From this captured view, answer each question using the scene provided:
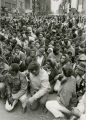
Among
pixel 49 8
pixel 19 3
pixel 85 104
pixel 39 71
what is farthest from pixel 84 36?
pixel 49 8

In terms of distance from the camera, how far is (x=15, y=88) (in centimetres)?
546

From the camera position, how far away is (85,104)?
4.41m

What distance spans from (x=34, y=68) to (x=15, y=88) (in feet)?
2.24

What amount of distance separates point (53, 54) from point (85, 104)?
10.9 ft

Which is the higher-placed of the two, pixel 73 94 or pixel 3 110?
pixel 73 94

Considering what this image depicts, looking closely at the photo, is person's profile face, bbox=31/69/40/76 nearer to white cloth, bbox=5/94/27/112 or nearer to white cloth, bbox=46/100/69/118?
white cloth, bbox=5/94/27/112

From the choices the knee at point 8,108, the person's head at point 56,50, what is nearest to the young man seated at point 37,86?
the knee at point 8,108

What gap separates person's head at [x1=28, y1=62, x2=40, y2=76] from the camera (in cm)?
512

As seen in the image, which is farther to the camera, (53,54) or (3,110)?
(53,54)

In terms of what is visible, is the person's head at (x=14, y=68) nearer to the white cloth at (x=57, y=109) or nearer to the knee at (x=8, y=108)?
the knee at (x=8, y=108)

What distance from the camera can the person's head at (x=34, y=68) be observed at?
5.12 metres

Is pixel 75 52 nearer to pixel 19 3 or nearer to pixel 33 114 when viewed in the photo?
pixel 33 114

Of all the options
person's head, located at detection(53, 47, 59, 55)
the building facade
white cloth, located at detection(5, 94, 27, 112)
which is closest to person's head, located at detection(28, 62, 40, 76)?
white cloth, located at detection(5, 94, 27, 112)

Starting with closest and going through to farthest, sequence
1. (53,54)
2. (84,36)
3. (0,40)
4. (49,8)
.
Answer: (53,54) < (0,40) < (84,36) < (49,8)
